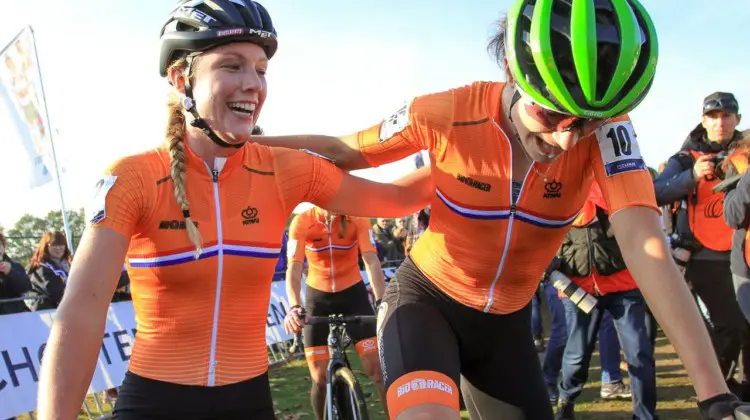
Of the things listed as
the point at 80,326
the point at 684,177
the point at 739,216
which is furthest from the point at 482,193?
the point at 684,177

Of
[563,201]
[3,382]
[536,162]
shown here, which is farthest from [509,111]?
[3,382]

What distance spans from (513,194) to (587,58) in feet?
2.43

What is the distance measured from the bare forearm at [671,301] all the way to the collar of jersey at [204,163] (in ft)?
5.11

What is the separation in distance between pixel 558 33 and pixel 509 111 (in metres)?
0.55

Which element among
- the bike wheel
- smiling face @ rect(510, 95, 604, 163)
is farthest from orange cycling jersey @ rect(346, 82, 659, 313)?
the bike wheel

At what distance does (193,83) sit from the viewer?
2445mm

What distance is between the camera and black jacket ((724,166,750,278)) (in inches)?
177

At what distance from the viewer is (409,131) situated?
287 centimetres

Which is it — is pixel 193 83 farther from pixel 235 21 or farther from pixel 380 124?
pixel 380 124

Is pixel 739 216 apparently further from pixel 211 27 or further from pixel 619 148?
pixel 211 27

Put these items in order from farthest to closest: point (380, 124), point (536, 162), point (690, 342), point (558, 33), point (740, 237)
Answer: point (740, 237), point (380, 124), point (536, 162), point (558, 33), point (690, 342)

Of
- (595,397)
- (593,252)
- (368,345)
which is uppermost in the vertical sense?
(593,252)

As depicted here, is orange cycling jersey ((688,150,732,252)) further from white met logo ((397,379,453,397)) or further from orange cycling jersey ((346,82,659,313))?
white met logo ((397,379,453,397))

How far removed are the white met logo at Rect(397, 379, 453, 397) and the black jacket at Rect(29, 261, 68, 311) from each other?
6.30 m
